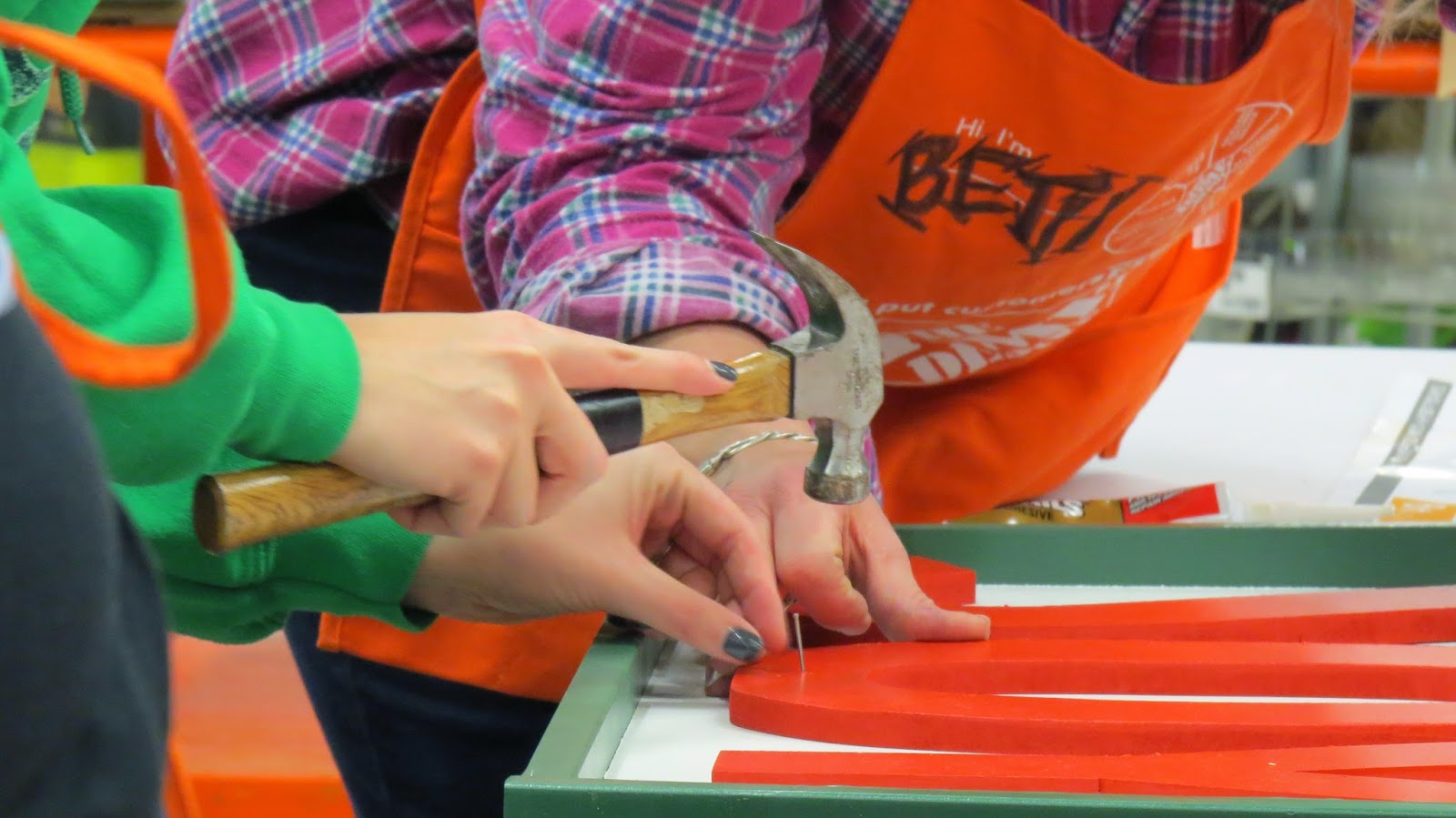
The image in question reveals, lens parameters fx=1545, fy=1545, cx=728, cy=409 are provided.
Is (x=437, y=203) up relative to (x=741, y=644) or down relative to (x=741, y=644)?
up

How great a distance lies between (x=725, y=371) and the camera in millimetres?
622

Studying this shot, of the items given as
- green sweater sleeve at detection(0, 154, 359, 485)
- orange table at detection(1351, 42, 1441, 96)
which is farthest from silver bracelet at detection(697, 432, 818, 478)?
orange table at detection(1351, 42, 1441, 96)

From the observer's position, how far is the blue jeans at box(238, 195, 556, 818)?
33.9 inches

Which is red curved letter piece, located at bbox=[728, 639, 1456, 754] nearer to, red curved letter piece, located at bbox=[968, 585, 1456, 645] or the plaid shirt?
red curved letter piece, located at bbox=[968, 585, 1456, 645]

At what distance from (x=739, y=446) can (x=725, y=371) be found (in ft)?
0.37

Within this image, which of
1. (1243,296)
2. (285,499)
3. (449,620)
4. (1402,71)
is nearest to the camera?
(285,499)

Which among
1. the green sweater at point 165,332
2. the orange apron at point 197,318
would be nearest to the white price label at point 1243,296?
the green sweater at point 165,332

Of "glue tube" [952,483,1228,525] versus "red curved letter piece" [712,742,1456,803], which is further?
"glue tube" [952,483,1228,525]

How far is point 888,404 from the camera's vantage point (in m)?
1.09

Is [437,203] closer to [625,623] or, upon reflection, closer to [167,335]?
[625,623]

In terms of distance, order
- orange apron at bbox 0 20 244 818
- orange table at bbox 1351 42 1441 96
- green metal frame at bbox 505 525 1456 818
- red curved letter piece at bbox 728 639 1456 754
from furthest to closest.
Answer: orange table at bbox 1351 42 1441 96 < red curved letter piece at bbox 728 639 1456 754 < green metal frame at bbox 505 525 1456 818 < orange apron at bbox 0 20 244 818

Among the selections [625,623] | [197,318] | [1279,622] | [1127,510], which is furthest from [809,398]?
[1127,510]

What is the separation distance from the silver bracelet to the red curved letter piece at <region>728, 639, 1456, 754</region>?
0.35 feet

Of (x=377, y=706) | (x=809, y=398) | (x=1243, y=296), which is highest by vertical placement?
(x=809, y=398)
